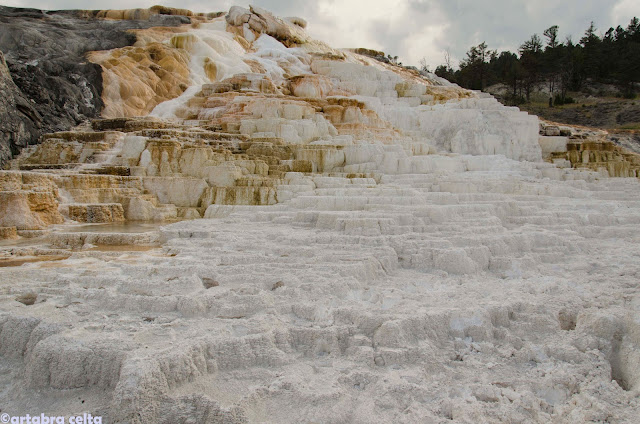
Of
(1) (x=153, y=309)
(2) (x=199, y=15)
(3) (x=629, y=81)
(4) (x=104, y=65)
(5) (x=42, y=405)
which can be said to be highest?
(2) (x=199, y=15)

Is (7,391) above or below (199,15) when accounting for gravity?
below

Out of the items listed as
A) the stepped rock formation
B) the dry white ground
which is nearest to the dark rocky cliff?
the stepped rock formation

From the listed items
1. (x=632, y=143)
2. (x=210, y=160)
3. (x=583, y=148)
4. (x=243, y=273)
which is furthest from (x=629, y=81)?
(x=243, y=273)

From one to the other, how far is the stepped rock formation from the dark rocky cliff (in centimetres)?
18

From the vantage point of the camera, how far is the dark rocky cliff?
11016 mm

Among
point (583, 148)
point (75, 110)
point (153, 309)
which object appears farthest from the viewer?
point (583, 148)

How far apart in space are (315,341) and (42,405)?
175 centimetres

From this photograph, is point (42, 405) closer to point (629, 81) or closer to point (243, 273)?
point (243, 273)

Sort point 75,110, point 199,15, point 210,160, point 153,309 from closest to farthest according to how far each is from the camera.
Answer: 1. point 153,309
2. point 210,160
3. point 75,110
4. point 199,15

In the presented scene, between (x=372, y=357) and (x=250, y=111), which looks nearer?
(x=372, y=357)

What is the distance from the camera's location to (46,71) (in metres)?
14.1

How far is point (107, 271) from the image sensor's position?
421 centimetres

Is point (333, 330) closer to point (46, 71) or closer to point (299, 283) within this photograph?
point (299, 283)

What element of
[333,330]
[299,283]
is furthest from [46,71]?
[333,330]
